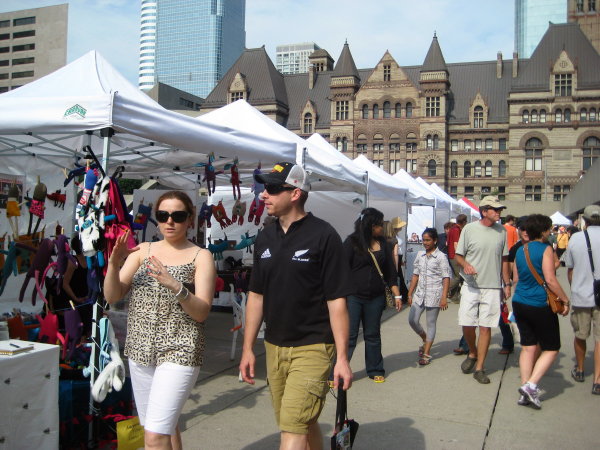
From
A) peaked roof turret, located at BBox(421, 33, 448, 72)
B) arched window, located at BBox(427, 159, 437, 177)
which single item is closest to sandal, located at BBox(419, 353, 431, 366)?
arched window, located at BBox(427, 159, 437, 177)

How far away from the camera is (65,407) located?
13.1ft

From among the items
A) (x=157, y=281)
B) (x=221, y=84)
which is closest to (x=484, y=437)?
(x=157, y=281)

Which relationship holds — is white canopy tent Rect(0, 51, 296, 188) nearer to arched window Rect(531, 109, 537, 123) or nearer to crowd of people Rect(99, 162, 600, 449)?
crowd of people Rect(99, 162, 600, 449)

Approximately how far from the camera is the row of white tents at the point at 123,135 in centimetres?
478

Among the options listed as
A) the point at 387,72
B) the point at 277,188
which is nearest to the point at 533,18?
the point at 387,72

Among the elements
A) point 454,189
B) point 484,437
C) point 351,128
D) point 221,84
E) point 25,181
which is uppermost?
point 221,84

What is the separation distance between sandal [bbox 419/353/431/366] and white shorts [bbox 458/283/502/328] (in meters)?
0.87

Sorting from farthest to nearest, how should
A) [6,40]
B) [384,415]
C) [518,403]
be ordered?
[6,40]
[518,403]
[384,415]

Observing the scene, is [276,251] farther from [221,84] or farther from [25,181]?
[221,84]

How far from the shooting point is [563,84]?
64.6 metres

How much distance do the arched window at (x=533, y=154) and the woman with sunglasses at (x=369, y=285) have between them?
209ft

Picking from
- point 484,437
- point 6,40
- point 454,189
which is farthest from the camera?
point 6,40

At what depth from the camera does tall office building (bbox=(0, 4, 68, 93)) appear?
89750 millimetres

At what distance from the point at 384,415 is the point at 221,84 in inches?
2911
